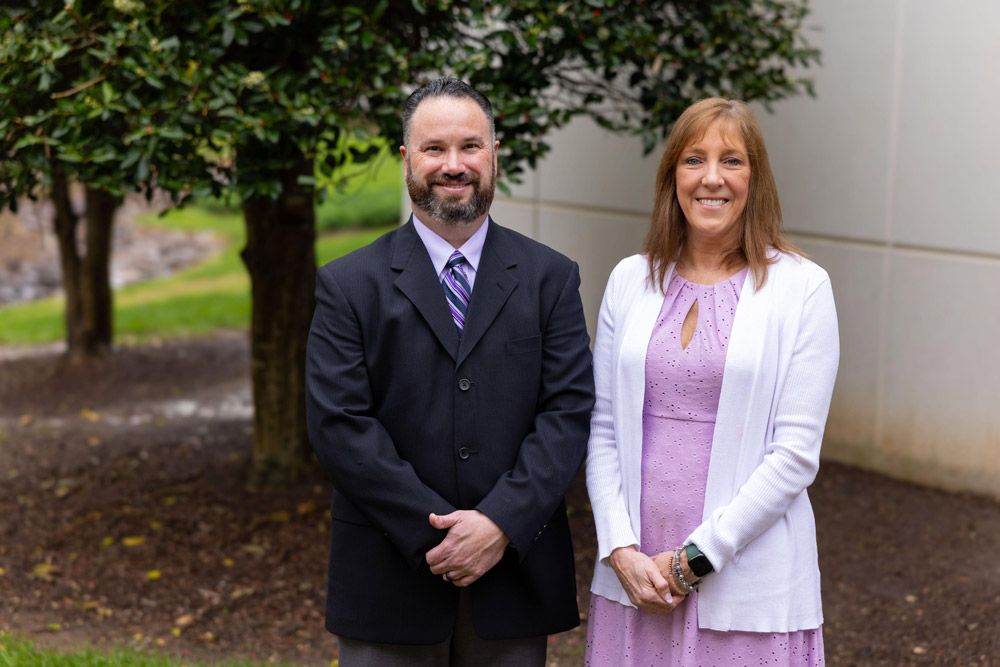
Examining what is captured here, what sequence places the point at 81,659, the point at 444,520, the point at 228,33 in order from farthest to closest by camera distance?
the point at 228,33 → the point at 81,659 → the point at 444,520

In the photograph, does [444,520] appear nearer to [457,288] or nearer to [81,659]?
[457,288]

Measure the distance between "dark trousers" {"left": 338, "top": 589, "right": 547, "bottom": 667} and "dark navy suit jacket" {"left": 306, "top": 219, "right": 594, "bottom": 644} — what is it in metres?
0.06

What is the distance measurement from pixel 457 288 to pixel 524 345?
248 millimetres

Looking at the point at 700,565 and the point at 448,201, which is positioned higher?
the point at 448,201

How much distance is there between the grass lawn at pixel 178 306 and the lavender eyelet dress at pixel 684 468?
7.28 metres

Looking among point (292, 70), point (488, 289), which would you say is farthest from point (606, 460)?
point (292, 70)

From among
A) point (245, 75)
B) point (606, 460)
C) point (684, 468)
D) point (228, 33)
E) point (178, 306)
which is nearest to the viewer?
point (684, 468)

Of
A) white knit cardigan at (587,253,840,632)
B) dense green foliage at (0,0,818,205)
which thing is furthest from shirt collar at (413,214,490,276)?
dense green foliage at (0,0,818,205)

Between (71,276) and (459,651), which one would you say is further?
(71,276)

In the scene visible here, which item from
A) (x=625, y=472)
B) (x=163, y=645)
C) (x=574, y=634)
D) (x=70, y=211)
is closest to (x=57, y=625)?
(x=163, y=645)

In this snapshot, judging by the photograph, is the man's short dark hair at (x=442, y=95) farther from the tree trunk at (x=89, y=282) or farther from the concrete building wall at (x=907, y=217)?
the tree trunk at (x=89, y=282)

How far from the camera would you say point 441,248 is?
2.81 metres

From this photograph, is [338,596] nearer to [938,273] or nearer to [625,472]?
[625,472]

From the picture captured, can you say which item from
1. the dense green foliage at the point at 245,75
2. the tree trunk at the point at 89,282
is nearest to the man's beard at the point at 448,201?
the dense green foliage at the point at 245,75
